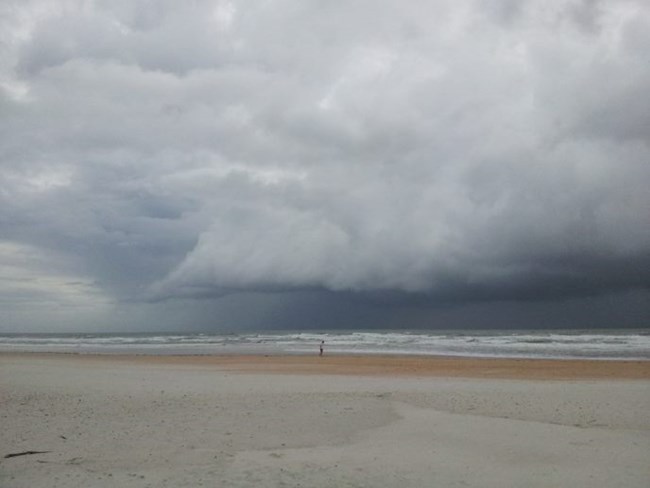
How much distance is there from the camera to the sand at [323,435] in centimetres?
774

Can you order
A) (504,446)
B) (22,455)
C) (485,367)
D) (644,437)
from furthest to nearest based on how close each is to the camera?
(485,367), (644,437), (504,446), (22,455)

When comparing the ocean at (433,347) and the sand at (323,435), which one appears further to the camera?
the ocean at (433,347)

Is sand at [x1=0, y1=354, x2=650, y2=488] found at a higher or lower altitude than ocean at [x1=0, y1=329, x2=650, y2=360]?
higher

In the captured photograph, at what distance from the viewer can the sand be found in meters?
7.74

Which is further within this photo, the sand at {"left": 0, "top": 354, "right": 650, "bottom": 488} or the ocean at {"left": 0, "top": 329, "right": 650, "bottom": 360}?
the ocean at {"left": 0, "top": 329, "right": 650, "bottom": 360}

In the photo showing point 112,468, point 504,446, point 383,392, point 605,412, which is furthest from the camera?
point 383,392

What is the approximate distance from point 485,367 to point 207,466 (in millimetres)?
22977

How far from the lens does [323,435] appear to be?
1054 cm

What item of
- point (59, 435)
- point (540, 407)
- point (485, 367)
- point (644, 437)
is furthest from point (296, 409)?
point (485, 367)

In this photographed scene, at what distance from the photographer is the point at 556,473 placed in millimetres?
8086

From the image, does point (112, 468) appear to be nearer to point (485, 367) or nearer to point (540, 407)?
point (540, 407)

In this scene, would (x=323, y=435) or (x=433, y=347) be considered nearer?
(x=323, y=435)

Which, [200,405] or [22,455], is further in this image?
[200,405]

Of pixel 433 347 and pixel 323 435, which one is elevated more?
pixel 323 435
